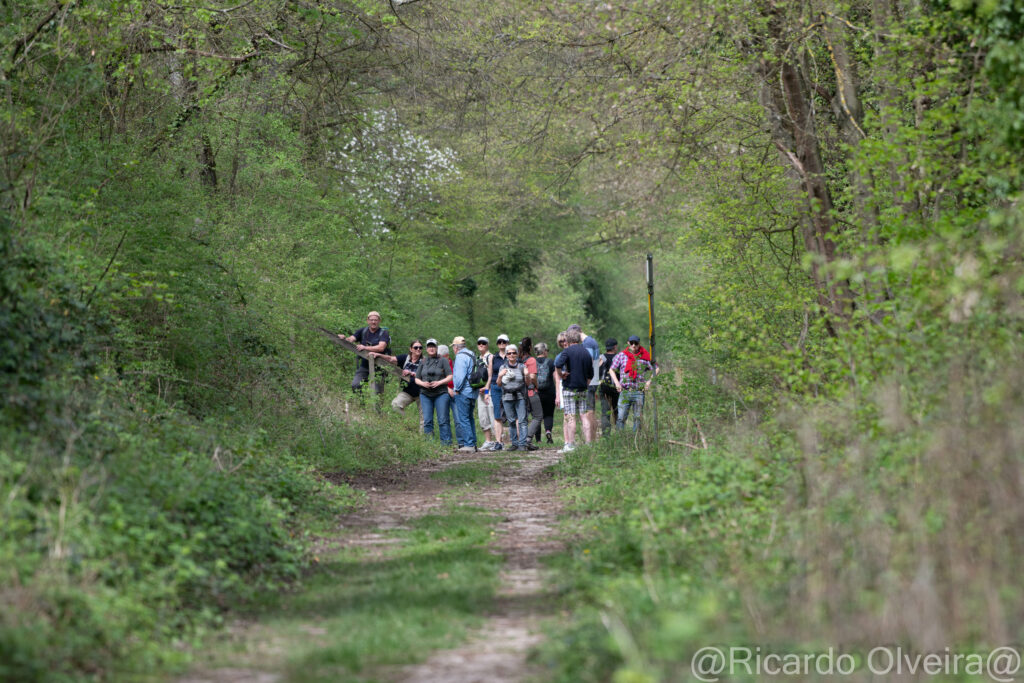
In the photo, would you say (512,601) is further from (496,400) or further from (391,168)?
(391,168)

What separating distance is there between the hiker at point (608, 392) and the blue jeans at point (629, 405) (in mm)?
225

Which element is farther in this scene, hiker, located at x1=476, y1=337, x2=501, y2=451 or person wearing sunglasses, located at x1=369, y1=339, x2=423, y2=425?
hiker, located at x1=476, y1=337, x2=501, y2=451

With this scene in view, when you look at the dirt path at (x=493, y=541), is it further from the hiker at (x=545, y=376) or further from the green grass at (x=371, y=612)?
the hiker at (x=545, y=376)

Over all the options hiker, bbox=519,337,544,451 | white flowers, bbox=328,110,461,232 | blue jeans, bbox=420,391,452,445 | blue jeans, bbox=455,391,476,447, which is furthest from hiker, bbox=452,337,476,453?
white flowers, bbox=328,110,461,232

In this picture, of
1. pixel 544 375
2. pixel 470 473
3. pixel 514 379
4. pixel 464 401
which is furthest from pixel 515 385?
pixel 470 473

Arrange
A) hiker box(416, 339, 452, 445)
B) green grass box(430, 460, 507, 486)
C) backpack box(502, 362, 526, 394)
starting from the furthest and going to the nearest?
hiker box(416, 339, 452, 445), backpack box(502, 362, 526, 394), green grass box(430, 460, 507, 486)

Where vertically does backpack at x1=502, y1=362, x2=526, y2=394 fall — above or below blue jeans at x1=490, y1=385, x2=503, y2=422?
above

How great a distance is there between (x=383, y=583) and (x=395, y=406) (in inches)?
530

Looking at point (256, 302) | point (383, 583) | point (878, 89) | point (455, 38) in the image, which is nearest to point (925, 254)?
point (383, 583)

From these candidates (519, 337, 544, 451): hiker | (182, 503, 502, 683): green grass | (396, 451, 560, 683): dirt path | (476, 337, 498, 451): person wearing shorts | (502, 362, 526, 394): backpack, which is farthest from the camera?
(476, 337, 498, 451): person wearing shorts

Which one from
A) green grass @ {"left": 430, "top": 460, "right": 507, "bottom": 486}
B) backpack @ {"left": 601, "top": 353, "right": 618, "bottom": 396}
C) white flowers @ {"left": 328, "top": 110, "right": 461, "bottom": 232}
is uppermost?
white flowers @ {"left": 328, "top": 110, "right": 461, "bottom": 232}

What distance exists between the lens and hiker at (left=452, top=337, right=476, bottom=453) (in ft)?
69.9

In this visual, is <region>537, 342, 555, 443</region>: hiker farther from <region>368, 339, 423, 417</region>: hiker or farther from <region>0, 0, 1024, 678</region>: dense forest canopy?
<region>0, 0, 1024, 678</region>: dense forest canopy

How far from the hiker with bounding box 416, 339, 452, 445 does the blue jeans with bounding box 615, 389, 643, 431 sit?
11.7 ft
